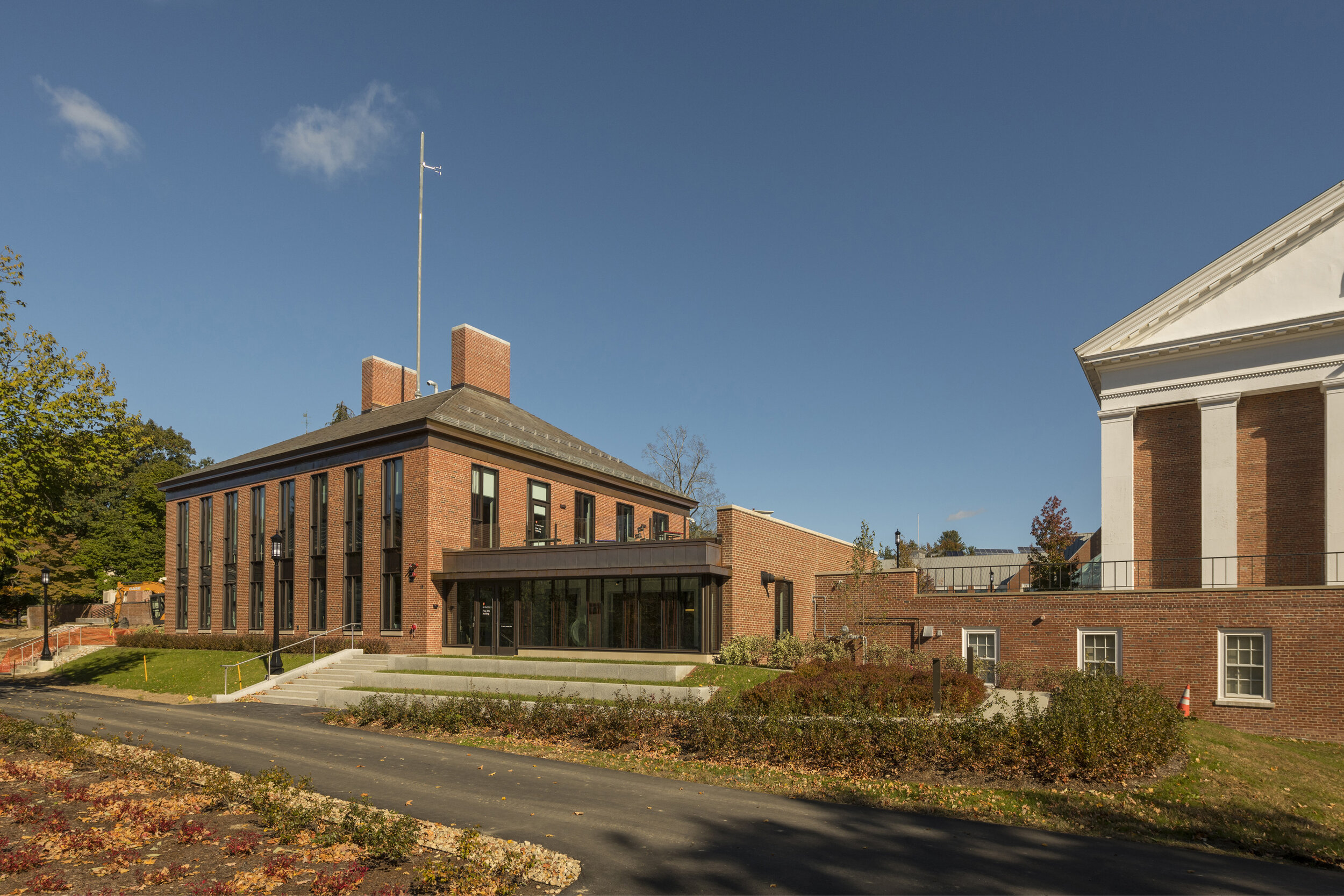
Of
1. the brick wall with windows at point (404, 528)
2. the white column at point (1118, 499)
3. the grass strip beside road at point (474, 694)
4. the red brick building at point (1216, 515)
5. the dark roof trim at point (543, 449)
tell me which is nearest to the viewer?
the grass strip beside road at point (474, 694)

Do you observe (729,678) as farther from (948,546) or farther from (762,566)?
(948,546)

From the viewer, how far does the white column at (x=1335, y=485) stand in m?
23.3

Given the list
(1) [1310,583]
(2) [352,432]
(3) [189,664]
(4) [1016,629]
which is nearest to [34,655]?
(3) [189,664]

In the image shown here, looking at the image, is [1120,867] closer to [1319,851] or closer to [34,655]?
[1319,851]

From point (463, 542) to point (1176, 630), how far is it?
912 inches

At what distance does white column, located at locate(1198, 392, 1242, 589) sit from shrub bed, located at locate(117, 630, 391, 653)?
27520 mm

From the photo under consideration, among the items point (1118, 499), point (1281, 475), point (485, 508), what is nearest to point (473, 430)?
point (485, 508)

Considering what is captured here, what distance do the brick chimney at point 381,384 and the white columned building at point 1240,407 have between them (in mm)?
31155

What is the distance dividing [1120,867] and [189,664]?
32.9 metres

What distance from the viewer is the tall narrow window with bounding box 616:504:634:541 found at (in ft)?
128

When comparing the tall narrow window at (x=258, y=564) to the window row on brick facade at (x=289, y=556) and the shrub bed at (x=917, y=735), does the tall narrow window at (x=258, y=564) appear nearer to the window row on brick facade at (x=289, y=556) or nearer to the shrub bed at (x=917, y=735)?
the window row on brick facade at (x=289, y=556)

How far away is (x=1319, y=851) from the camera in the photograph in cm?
1001

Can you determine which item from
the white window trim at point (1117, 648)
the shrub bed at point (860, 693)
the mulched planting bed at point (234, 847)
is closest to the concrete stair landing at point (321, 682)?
the mulched planting bed at point (234, 847)

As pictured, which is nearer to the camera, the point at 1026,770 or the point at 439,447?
the point at 1026,770
